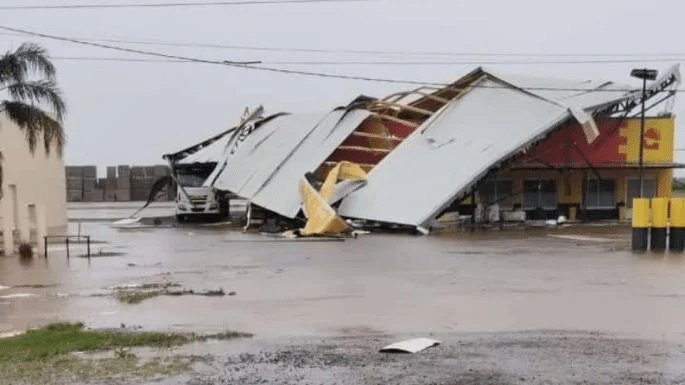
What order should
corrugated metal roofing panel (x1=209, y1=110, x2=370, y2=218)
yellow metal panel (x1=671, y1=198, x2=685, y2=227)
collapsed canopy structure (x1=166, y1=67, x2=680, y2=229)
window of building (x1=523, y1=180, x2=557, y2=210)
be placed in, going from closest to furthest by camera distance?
1. yellow metal panel (x1=671, y1=198, x2=685, y2=227)
2. collapsed canopy structure (x1=166, y1=67, x2=680, y2=229)
3. corrugated metal roofing panel (x1=209, y1=110, x2=370, y2=218)
4. window of building (x1=523, y1=180, x2=557, y2=210)

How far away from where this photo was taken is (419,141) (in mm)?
36438

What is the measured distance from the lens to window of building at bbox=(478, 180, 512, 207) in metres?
39.3

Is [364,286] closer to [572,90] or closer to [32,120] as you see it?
[32,120]

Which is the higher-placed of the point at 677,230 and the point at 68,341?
the point at 677,230

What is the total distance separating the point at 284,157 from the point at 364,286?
955 inches

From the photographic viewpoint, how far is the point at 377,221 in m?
31.9

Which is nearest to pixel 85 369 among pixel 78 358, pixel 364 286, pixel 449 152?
pixel 78 358

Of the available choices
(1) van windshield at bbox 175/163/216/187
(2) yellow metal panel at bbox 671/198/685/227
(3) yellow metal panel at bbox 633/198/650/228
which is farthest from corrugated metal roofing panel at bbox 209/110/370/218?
(2) yellow metal panel at bbox 671/198/685/227

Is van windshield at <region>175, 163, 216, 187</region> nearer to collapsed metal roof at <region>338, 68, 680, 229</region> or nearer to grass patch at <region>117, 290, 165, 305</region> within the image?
collapsed metal roof at <region>338, 68, 680, 229</region>

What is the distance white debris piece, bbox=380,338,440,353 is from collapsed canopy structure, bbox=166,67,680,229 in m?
20.8

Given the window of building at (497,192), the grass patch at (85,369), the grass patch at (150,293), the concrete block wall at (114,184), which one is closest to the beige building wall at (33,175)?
the grass patch at (150,293)

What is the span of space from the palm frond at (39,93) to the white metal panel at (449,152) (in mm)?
12800

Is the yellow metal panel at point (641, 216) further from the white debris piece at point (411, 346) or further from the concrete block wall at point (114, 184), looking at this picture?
the concrete block wall at point (114, 184)

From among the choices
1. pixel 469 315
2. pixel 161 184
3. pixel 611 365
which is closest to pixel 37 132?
pixel 469 315
